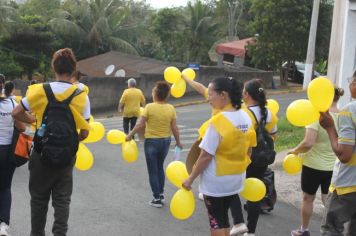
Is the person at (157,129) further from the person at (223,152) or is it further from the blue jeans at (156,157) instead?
the person at (223,152)

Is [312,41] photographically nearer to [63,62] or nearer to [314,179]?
[314,179]

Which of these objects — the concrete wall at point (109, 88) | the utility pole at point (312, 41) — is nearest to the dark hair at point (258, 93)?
the concrete wall at point (109, 88)

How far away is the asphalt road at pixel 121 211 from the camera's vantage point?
571 centimetres

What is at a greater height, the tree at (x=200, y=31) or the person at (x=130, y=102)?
the tree at (x=200, y=31)

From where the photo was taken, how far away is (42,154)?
161 inches

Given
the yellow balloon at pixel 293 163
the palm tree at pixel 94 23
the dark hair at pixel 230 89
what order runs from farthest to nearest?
1. the palm tree at pixel 94 23
2. the yellow balloon at pixel 293 163
3. the dark hair at pixel 230 89

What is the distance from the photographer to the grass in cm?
1164

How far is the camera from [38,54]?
2939cm

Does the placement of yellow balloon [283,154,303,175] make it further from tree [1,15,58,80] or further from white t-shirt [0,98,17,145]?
tree [1,15,58,80]

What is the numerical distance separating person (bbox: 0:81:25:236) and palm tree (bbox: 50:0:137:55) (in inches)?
A: 1101

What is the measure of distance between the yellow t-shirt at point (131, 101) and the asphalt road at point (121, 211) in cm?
331

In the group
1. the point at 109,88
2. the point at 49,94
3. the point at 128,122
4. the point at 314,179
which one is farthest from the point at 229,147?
the point at 109,88

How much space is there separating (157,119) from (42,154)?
8.30ft

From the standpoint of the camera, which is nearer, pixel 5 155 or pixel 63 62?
pixel 63 62
